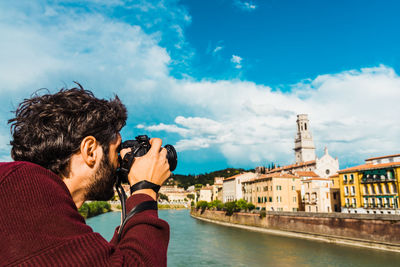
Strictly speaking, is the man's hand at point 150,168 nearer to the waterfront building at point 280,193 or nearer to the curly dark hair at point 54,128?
the curly dark hair at point 54,128

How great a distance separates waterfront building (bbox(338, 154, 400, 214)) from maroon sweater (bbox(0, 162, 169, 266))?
33.6m

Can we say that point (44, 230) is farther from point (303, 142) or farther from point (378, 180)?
point (303, 142)

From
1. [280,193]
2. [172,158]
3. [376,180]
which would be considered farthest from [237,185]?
[172,158]

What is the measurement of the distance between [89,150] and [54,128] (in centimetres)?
14

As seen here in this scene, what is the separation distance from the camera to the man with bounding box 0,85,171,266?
751mm

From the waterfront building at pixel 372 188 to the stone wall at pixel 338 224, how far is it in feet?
14.8

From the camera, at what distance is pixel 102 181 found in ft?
3.64

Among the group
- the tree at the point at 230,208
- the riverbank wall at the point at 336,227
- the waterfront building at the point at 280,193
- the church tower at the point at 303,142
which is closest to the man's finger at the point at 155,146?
the riverbank wall at the point at 336,227

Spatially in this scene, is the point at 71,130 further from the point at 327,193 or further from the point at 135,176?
the point at 327,193

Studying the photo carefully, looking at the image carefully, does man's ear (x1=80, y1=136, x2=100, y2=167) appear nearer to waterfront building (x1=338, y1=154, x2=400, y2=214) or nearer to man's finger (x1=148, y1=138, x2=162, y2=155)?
man's finger (x1=148, y1=138, x2=162, y2=155)

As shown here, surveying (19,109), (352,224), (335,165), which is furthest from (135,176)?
(335,165)

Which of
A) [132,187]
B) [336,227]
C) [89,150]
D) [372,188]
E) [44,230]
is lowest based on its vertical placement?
[336,227]

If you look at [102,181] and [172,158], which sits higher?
[172,158]

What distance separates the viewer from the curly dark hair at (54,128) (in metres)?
1.04
